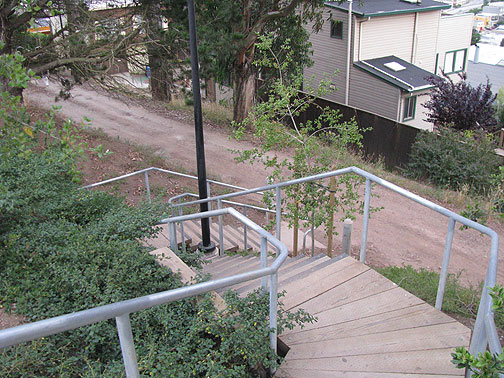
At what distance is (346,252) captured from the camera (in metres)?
5.87

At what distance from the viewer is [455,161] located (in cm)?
1440

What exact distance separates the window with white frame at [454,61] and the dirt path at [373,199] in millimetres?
15685

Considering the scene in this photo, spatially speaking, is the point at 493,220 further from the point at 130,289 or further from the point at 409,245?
the point at 130,289

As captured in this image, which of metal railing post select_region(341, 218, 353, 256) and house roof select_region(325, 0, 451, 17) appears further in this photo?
house roof select_region(325, 0, 451, 17)

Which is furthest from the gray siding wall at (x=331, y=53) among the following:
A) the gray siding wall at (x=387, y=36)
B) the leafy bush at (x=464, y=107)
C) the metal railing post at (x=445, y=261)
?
the metal railing post at (x=445, y=261)

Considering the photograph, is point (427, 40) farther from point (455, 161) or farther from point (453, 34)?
point (455, 161)

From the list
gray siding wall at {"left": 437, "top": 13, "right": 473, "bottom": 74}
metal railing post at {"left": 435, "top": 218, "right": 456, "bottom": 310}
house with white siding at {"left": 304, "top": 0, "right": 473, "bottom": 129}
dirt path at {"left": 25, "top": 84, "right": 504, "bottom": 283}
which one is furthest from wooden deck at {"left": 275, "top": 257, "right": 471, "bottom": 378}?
gray siding wall at {"left": 437, "top": 13, "right": 473, "bottom": 74}

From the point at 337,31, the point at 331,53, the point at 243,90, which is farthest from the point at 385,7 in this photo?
the point at 243,90

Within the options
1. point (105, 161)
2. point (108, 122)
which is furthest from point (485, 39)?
point (105, 161)

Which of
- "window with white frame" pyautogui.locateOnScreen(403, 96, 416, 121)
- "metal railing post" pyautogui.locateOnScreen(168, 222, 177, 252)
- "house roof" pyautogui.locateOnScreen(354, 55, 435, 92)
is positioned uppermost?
"metal railing post" pyautogui.locateOnScreen(168, 222, 177, 252)

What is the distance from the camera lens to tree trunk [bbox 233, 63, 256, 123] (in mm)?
17141

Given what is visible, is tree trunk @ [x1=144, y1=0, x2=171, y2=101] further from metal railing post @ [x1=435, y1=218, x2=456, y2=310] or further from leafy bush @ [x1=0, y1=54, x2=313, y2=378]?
metal railing post @ [x1=435, y1=218, x2=456, y2=310]

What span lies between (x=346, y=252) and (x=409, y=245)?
4.97 metres

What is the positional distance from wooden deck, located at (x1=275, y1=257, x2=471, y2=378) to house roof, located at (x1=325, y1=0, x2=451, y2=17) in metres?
18.1
